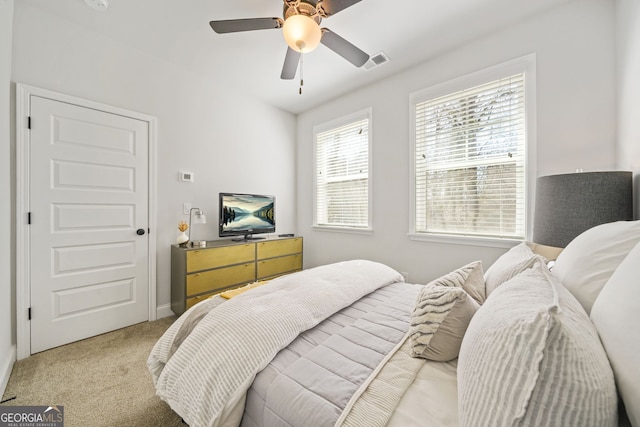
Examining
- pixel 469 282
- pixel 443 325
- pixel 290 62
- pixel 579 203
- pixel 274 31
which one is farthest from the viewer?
pixel 274 31

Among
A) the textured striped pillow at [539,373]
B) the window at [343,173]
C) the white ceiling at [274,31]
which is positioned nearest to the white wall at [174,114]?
the white ceiling at [274,31]

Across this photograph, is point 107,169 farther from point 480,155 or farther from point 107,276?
point 480,155

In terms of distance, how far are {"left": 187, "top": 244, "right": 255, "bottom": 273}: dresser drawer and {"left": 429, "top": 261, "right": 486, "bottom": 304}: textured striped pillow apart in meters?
2.33

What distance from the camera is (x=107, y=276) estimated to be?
2.40 metres

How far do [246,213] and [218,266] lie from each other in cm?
79

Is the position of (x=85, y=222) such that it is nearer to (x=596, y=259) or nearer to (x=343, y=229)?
(x=343, y=229)

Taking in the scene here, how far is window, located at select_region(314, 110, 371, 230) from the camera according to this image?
10.9 feet

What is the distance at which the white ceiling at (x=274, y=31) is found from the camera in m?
1.99

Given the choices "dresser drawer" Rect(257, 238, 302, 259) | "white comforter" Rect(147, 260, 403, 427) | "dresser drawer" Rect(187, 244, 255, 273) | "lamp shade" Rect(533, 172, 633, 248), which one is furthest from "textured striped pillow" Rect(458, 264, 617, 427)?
"dresser drawer" Rect(257, 238, 302, 259)

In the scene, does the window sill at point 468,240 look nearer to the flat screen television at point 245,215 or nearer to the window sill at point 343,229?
the window sill at point 343,229

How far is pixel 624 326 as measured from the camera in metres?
0.48

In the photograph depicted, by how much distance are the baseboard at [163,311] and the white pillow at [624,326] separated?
3298mm

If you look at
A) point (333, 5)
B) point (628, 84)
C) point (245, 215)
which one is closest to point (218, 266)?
point (245, 215)

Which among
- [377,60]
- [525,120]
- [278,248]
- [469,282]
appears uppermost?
[377,60]
